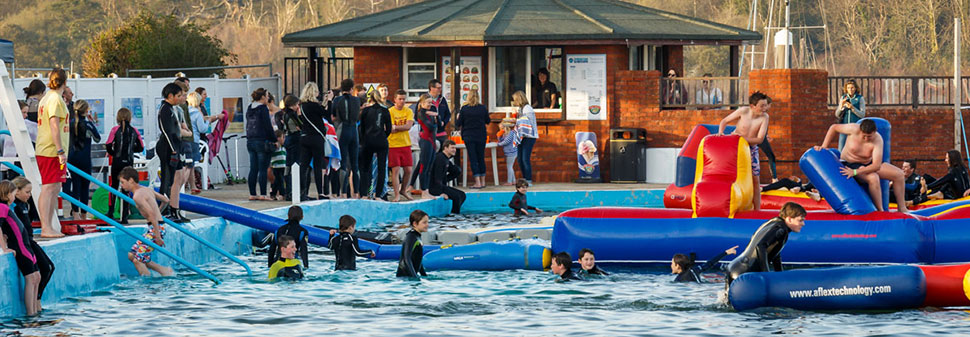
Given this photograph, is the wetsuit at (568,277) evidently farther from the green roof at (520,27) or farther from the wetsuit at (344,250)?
the green roof at (520,27)

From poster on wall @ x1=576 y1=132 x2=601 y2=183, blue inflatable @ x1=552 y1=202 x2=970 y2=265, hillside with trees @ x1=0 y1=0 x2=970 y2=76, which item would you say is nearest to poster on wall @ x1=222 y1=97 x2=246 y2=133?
poster on wall @ x1=576 y1=132 x2=601 y2=183

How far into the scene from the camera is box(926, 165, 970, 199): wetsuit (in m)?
17.8

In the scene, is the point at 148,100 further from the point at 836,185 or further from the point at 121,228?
the point at 836,185

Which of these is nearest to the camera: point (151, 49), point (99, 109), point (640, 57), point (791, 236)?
point (791, 236)

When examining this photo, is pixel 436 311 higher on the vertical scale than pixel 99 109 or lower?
lower

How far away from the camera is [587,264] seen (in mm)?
13461

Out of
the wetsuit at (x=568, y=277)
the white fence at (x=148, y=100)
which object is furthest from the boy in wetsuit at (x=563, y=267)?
the white fence at (x=148, y=100)

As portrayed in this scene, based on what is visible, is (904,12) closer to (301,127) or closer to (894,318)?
(301,127)

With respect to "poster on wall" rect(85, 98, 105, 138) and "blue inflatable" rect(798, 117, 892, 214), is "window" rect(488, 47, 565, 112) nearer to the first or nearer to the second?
"poster on wall" rect(85, 98, 105, 138)

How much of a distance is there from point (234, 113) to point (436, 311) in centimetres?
1338

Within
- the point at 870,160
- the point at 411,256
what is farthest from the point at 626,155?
the point at 411,256

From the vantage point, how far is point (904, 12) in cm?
5825

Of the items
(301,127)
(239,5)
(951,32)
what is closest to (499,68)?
(301,127)

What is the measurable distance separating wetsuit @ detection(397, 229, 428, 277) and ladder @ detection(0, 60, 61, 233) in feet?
10.3
